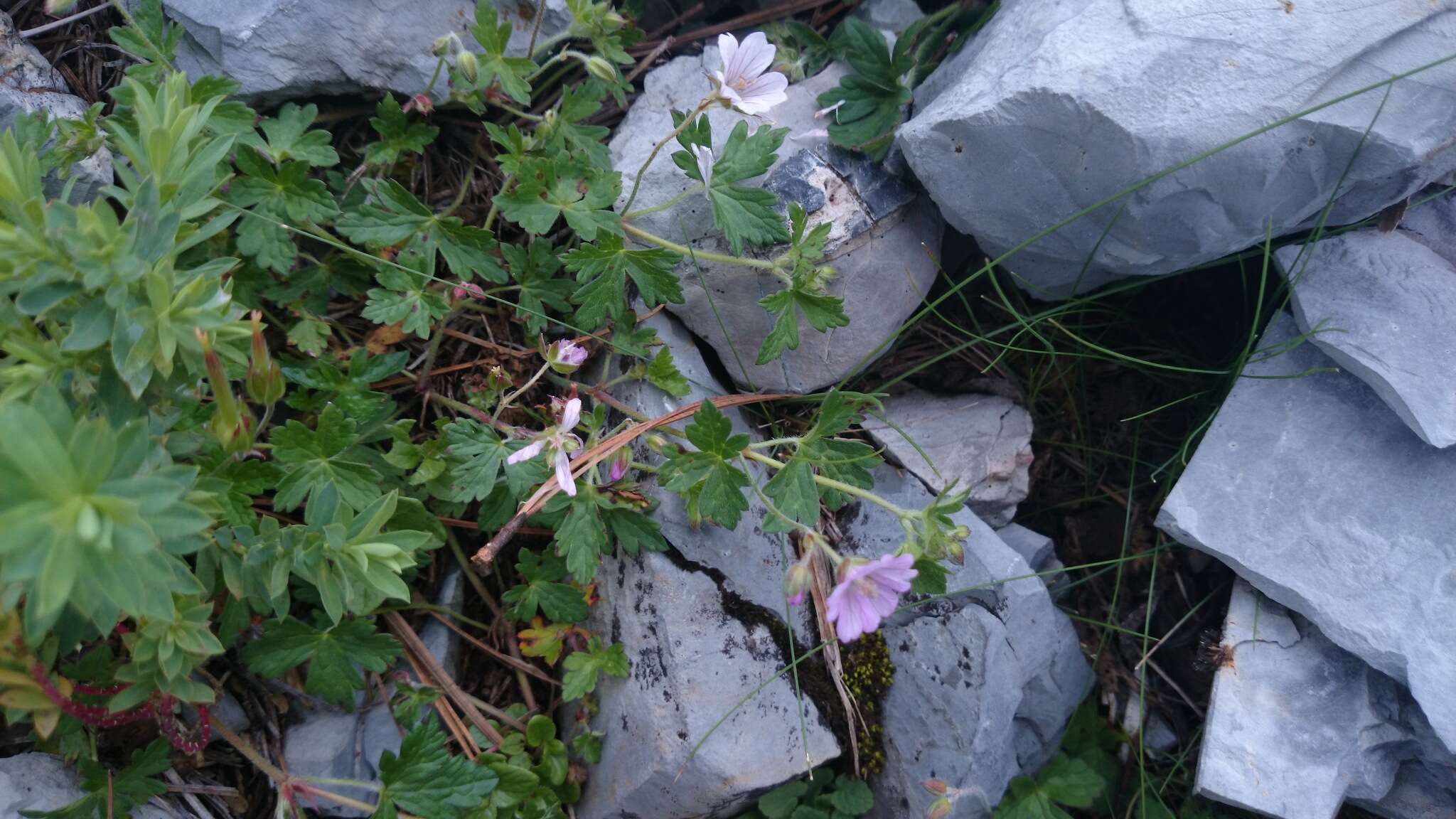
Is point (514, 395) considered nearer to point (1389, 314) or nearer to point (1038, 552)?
point (1038, 552)

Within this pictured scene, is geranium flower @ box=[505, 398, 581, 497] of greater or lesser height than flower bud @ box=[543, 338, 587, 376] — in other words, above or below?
below

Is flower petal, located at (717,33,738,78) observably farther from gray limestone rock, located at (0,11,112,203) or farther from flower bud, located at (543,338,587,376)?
gray limestone rock, located at (0,11,112,203)

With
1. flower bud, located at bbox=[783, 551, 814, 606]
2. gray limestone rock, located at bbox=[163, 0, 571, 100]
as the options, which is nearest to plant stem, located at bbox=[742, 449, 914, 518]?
flower bud, located at bbox=[783, 551, 814, 606]

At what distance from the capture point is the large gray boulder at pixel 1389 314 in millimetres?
2629

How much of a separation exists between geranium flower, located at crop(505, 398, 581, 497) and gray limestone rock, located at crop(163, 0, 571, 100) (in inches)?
50.5

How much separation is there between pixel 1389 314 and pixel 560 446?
8.11ft

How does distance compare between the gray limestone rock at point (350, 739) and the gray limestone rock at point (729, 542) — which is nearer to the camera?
the gray limestone rock at point (350, 739)

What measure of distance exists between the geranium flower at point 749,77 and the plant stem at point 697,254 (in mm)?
439

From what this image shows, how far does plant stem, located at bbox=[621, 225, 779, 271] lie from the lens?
2834mm

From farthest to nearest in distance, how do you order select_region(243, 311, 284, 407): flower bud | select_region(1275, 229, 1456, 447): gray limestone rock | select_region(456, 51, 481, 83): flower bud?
1. select_region(456, 51, 481, 83): flower bud
2. select_region(1275, 229, 1456, 447): gray limestone rock
3. select_region(243, 311, 284, 407): flower bud

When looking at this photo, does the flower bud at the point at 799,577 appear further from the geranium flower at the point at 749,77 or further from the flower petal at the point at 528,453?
the geranium flower at the point at 749,77

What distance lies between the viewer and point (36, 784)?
2404 millimetres

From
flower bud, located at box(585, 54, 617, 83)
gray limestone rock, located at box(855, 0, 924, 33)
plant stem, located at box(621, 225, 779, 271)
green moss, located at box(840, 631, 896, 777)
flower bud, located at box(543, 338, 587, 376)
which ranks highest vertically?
flower bud, located at box(585, 54, 617, 83)


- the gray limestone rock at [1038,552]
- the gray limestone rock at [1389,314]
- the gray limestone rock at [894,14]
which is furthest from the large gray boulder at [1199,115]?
the gray limestone rock at [1038,552]
